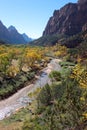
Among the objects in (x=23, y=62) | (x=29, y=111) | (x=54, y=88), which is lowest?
(x=29, y=111)

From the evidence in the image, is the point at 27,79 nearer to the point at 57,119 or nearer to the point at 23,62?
the point at 23,62

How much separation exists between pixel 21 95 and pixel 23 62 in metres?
31.9

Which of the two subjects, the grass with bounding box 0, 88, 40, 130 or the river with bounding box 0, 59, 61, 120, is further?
the river with bounding box 0, 59, 61, 120

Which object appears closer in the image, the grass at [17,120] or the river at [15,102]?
the grass at [17,120]

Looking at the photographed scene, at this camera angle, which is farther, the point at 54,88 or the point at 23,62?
the point at 23,62

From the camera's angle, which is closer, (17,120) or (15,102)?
(17,120)

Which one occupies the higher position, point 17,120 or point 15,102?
point 15,102

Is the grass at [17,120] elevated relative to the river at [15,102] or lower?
lower

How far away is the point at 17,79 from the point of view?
87.4 meters

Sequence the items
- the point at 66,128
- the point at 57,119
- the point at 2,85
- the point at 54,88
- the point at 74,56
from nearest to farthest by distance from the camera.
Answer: the point at 57,119
the point at 66,128
the point at 54,88
the point at 2,85
the point at 74,56

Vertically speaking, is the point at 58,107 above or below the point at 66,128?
above

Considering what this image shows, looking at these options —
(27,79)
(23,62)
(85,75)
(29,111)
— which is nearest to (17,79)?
(27,79)

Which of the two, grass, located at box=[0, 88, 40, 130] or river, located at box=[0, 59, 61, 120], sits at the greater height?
river, located at box=[0, 59, 61, 120]

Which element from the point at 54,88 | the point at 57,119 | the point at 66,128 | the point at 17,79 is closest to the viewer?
the point at 57,119
